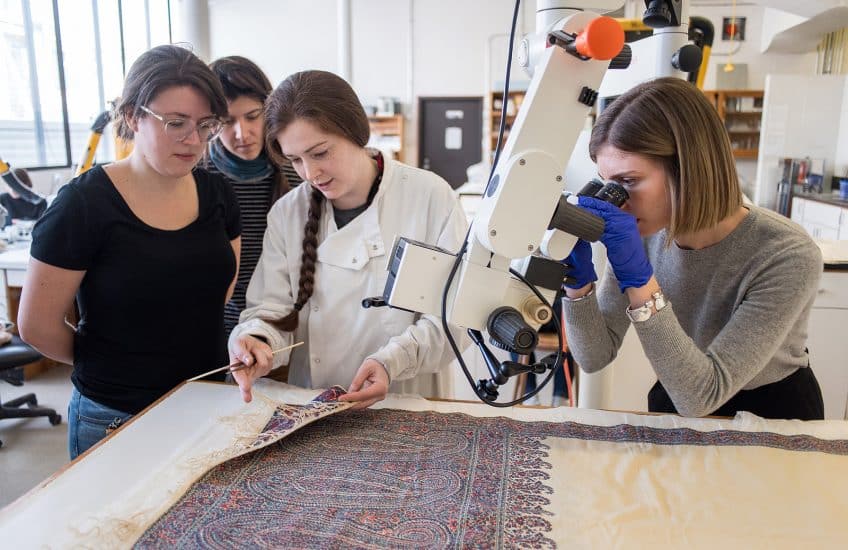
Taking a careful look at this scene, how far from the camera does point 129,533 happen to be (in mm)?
812

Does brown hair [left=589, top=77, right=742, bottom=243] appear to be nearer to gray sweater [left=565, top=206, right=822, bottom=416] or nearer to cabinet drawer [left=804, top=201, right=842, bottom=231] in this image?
gray sweater [left=565, top=206, right=822, bottom=416]

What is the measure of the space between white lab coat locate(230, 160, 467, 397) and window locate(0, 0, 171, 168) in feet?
13.1

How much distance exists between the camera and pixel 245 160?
5.35 feet

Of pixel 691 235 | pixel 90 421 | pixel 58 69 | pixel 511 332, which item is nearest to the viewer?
pixel 511 332

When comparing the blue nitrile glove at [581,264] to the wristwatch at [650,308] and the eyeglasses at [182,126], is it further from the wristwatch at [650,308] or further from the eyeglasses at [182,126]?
the eyeglasses at [182,126]

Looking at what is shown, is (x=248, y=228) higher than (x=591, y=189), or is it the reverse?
(x=591, y=189)

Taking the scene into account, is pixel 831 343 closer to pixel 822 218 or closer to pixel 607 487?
pixel 607 487

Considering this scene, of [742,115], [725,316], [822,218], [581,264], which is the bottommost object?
[822,218]

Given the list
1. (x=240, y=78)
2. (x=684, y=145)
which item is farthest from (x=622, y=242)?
(x=240, y=78)

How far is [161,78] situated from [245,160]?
Result: 39cm

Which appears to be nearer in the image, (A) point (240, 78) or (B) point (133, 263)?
(B) point (133, 263)

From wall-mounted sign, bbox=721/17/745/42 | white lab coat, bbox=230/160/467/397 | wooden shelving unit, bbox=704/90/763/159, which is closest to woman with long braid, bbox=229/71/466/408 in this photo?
white lab coat, bbox=230/160/467/397

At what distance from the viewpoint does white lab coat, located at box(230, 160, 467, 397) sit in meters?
1.32

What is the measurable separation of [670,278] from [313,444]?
29.9 inches
